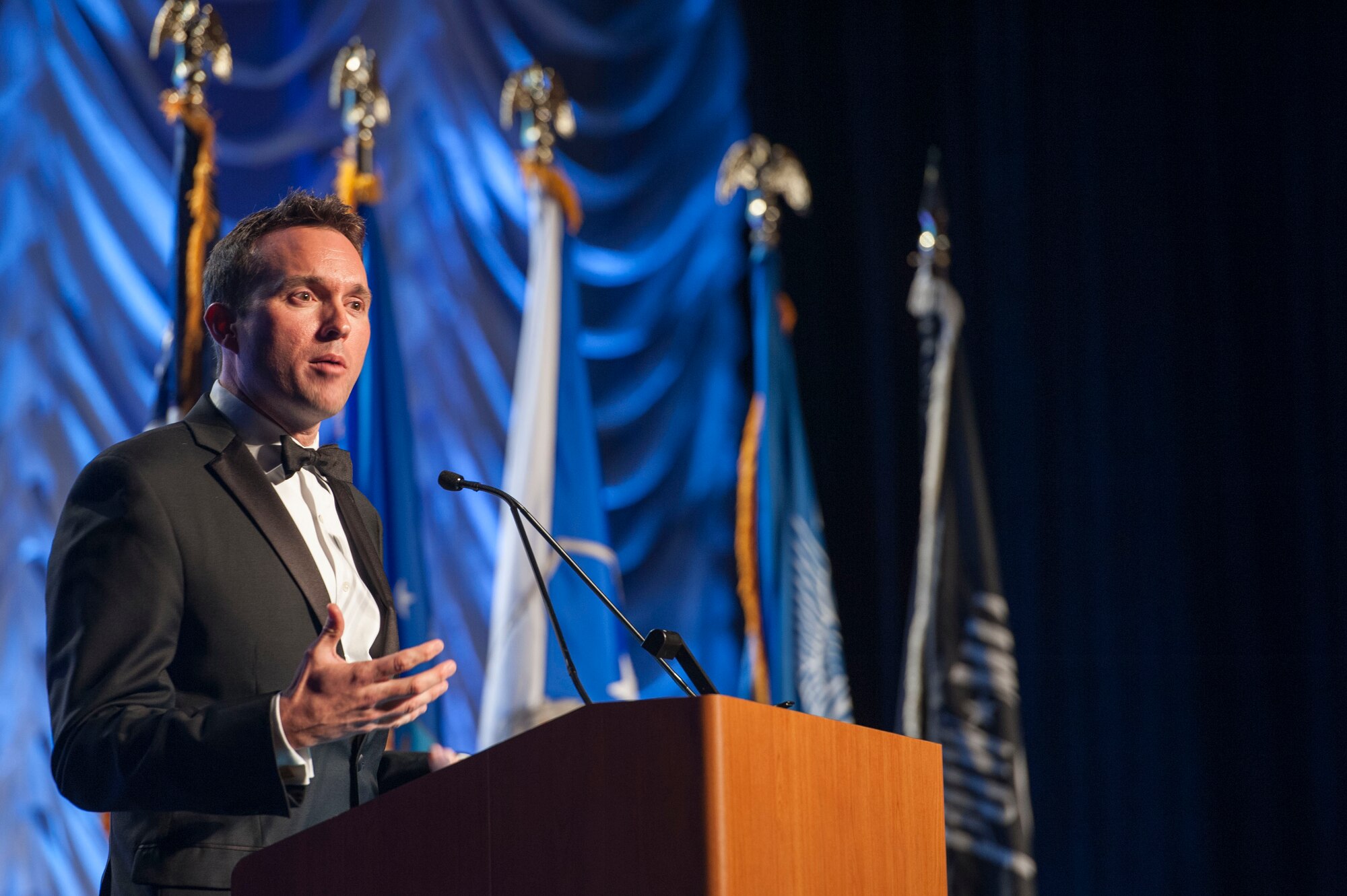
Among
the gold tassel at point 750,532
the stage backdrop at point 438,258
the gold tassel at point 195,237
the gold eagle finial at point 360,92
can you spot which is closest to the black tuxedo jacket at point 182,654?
the gold tassel at point 195,237

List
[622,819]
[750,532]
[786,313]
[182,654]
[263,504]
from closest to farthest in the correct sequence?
[622,819]
[182,654]
[263,504]
[750,532]
[786,313]

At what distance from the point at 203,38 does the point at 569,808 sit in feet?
10.7

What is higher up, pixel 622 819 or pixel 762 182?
pixel 762 182

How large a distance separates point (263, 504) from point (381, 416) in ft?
7.73

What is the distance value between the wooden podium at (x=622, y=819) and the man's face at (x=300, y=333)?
723mm

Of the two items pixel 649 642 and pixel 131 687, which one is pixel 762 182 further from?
pixel 131 687

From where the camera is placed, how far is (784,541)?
475 centimetres

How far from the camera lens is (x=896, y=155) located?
216 inches

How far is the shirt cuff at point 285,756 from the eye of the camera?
55.7 inches

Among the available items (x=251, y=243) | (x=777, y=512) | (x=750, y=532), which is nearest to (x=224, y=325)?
(x=251, y=243)

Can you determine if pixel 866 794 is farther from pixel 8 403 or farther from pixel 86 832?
pixel 8 403

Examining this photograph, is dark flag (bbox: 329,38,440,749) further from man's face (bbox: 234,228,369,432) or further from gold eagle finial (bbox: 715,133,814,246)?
man's face (bbox: 234,228,369,432)

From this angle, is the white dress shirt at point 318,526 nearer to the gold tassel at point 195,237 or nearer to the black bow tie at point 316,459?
the black bow tie at point 316,459

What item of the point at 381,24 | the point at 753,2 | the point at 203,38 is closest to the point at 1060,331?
the point at 753,2
